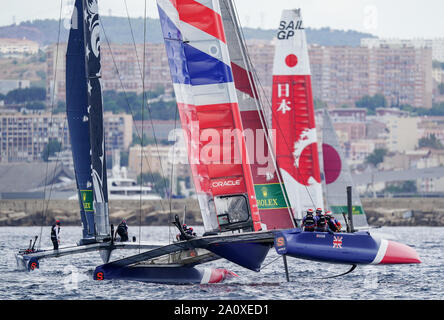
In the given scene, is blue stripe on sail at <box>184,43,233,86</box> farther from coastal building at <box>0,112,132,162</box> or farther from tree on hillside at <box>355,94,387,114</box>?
tree on hillside at <box>355,94,387,114</box>

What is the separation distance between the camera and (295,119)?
84.4ft

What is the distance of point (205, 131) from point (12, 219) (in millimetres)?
47654

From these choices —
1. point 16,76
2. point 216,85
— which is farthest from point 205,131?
point 16,76

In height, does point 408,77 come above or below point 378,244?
above

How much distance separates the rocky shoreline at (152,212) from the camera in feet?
216

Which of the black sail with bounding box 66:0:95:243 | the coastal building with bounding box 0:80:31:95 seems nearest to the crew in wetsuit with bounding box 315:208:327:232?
the black sail with bounding box 66:0:95:243

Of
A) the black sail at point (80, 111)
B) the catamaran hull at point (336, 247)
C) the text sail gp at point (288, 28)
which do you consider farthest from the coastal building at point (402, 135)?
the catamaran hull at point (336, 247)

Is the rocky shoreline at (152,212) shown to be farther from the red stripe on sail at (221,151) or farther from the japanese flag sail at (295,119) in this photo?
the red stripe on sail at (221,151)

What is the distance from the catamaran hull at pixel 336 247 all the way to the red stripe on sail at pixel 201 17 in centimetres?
381

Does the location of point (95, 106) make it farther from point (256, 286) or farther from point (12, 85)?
point (12, 85)

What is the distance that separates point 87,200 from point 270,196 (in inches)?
166

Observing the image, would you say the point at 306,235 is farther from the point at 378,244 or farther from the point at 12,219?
the point at 12,219

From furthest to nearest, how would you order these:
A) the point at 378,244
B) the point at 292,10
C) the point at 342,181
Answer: the point at 342,181
the point at 292,10
the point at 378,244
